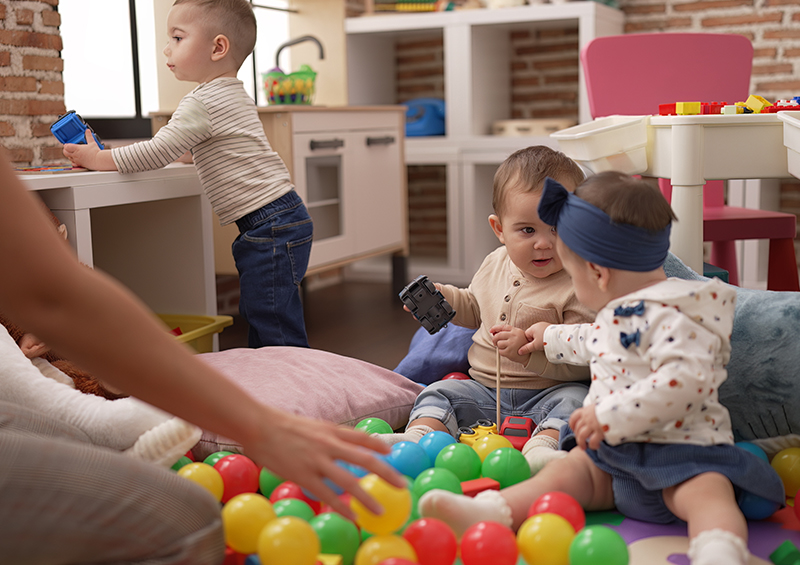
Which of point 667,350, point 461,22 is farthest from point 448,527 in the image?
point 461,22

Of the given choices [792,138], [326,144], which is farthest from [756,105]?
[326,144]

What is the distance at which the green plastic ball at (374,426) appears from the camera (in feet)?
4.95

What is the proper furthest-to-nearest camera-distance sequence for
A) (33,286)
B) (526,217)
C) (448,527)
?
(526,217)
(448,527)
(33,286)

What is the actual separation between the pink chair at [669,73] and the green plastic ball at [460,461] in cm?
149

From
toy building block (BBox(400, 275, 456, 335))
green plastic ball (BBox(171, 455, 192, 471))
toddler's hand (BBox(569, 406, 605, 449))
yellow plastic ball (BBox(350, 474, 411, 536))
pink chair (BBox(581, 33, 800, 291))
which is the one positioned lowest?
green plastic ball (BBox(171, 455, 192, 471))

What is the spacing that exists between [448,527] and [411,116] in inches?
125

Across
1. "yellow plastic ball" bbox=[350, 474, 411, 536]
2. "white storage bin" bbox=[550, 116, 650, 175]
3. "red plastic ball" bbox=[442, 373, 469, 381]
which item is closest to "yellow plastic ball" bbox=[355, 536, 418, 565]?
"yellow plastic ball" bbox=[350, 474, 411, 536]

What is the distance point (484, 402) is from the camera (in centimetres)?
165

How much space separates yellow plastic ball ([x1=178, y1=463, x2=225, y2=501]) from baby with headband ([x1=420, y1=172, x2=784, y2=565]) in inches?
14.9

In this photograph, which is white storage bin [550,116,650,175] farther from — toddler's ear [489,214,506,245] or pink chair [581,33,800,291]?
pink chair [581,33,800,291]

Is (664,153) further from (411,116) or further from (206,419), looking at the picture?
(411,116)

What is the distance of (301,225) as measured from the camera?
2209mm

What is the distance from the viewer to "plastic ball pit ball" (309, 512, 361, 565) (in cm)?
102

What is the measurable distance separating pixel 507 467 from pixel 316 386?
485 millimetres
